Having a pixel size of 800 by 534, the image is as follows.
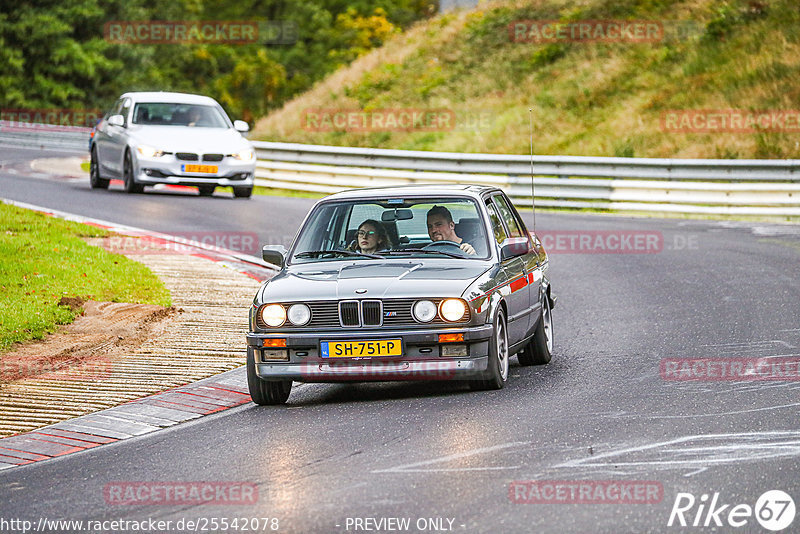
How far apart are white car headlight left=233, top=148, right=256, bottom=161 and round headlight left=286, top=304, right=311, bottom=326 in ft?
48.9

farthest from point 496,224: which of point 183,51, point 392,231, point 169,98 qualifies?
point 183,51

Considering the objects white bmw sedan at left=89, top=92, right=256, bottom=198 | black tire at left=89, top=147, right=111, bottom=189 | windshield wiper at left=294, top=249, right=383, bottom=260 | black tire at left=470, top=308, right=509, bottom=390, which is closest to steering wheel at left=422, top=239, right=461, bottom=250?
windshield wiper at left=294, top=249, right=383, bottom=260

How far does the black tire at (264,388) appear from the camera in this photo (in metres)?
9.05

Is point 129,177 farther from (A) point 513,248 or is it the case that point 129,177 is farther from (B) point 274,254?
(A) point 513,248

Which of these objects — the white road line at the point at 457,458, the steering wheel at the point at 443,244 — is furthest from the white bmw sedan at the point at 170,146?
the white road line at the point at 457,458

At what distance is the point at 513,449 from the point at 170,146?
16.9 m

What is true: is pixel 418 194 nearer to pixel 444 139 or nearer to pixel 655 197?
pixel 655 197

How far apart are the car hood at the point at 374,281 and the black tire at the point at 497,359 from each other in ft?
1.27

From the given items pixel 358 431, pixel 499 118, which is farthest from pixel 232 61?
pixel 358 431

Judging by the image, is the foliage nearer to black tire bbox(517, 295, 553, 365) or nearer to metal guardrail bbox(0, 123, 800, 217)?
metal guardrail bbox(0, 123, 800, 217)

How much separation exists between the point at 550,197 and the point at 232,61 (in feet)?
181

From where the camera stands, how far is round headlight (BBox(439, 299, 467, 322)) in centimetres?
880

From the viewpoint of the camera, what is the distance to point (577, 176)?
86.0 feet

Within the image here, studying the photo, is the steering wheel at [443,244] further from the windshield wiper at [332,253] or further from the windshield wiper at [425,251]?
the windshield wiper at [332,253]
